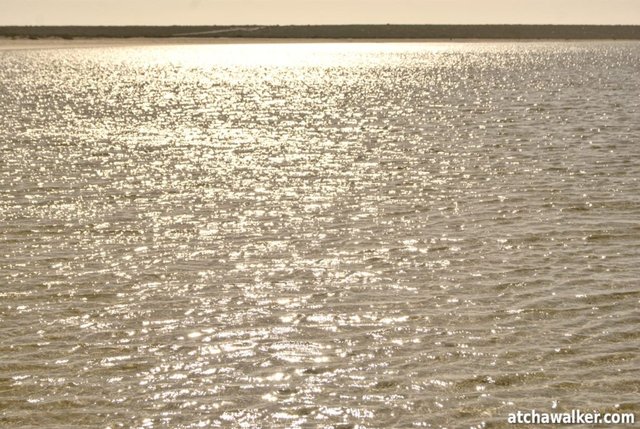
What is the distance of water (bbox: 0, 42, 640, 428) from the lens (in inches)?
388

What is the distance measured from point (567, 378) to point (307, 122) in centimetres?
3132

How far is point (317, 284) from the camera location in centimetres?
1348

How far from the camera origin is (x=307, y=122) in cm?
4094

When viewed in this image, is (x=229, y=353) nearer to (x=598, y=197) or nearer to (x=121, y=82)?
(x=598, y=197)

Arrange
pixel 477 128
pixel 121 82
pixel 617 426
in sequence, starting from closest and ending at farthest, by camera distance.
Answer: pixel 617 426, pixel 477 128, pixel 121 82

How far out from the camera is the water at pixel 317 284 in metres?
9.84

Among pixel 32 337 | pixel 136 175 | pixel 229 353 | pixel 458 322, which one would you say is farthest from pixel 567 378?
pixel 136 175

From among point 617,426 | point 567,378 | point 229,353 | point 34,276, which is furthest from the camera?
point 34,276

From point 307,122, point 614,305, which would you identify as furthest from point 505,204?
point 307,122

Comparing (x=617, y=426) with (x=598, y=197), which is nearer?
(x=617, y=426)

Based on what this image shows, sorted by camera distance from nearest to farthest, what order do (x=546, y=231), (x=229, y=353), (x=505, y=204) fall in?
(x=229, y=353) → (x=546, y=231) → (x=505, y=204)

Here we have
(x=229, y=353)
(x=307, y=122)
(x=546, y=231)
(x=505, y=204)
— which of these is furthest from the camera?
(x=307, y=122)

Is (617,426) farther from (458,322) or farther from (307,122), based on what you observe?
(307,122)

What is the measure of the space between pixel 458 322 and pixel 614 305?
2.05 metres
